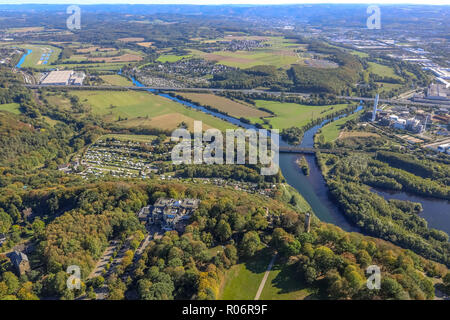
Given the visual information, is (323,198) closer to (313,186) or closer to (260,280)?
(313,186)

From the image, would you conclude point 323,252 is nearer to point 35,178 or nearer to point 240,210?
point 240,210

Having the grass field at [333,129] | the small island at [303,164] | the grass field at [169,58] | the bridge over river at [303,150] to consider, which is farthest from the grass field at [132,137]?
the grass field at [169,58]

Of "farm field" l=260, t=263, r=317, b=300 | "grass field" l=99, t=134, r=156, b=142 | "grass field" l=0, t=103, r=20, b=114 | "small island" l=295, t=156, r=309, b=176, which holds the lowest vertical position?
"small island" l=295, t=156, r=309, b=176

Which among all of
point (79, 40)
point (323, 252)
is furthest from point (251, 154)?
point (79, 40)

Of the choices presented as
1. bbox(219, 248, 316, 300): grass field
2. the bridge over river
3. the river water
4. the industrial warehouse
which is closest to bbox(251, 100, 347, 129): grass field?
the bridge over river

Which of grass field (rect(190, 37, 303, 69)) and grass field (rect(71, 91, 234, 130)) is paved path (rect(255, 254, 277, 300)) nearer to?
grass field (rect(71, 91, 234, 130))

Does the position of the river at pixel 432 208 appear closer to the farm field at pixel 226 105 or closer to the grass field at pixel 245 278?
the grass field at pixel 245 278
